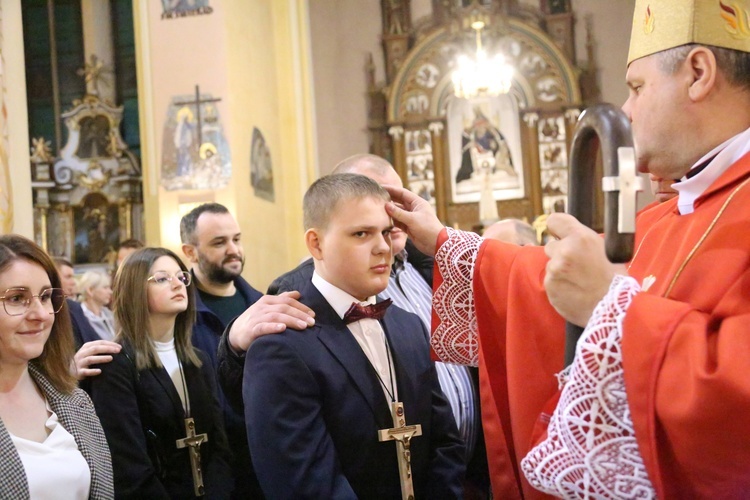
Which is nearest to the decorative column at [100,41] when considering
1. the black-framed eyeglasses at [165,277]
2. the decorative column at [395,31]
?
the decorative column at [395,31]

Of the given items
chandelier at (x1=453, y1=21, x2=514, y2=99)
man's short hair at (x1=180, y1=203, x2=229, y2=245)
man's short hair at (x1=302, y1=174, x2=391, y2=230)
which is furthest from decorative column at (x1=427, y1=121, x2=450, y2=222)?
man's short hair at (x1=302, y1=174, x2=391, y2=230)

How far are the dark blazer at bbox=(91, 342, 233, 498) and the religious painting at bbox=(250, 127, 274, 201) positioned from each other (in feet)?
28.0

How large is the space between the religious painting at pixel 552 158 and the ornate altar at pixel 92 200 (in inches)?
304

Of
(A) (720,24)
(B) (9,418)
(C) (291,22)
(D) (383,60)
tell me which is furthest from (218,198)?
(A) (720,24)

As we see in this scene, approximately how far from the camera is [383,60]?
16141 millimetres

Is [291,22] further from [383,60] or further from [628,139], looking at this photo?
[628,139]

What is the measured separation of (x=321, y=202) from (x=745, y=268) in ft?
4.45

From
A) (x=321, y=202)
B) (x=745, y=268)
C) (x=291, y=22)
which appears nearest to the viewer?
(x=745, y=268)

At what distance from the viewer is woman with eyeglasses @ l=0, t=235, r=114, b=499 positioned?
256cm

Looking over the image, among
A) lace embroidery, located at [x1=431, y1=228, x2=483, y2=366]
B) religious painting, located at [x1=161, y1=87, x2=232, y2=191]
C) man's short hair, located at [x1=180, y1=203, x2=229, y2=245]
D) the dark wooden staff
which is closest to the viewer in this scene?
the dark wooden staff

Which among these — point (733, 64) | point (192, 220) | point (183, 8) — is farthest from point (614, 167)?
point (183, 8)

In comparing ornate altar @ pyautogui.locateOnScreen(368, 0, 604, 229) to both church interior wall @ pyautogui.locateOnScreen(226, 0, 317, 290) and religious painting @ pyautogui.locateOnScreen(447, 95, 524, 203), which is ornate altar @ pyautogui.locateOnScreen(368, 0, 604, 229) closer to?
religious painting @ pyautogui.locateOnScreen(447, 95, 524, 203)

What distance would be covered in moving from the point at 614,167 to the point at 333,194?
51.5 inches

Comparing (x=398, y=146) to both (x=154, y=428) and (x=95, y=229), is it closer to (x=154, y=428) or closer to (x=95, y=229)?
(x=95, y=229)
